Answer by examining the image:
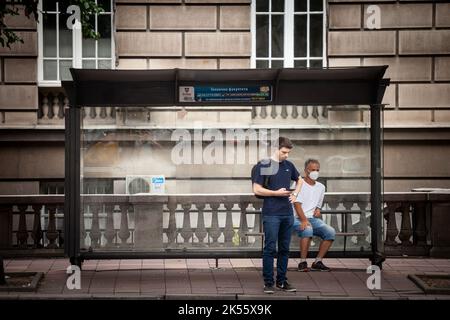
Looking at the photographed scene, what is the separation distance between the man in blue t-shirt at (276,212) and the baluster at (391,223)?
12.0 ft

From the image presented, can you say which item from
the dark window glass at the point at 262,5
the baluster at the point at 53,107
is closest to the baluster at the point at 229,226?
the baluster at the point at 53,107

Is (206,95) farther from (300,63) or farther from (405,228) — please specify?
(300,63)

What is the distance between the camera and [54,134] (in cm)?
1691

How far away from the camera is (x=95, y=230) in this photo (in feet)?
41.4

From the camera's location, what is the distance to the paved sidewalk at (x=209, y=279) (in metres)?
10.5

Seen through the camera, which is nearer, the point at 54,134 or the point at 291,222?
the point at 291,222

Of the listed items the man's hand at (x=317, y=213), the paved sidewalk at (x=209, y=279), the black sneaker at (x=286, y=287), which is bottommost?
the paved sidewalk at (x=209, y=279)

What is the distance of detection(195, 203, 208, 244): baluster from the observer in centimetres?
1296

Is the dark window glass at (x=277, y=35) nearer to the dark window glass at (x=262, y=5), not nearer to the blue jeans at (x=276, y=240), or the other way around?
the dark window glass at (x=262, y=5)

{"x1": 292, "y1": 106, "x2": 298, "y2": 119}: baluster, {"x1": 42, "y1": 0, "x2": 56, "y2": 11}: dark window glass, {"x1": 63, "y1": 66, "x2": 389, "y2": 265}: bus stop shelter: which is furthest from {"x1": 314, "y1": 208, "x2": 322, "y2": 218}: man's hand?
{"x1": 42, "y1": 0, "x2": 56, "y2": 11}: dark window glass

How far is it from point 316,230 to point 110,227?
3105 mm
